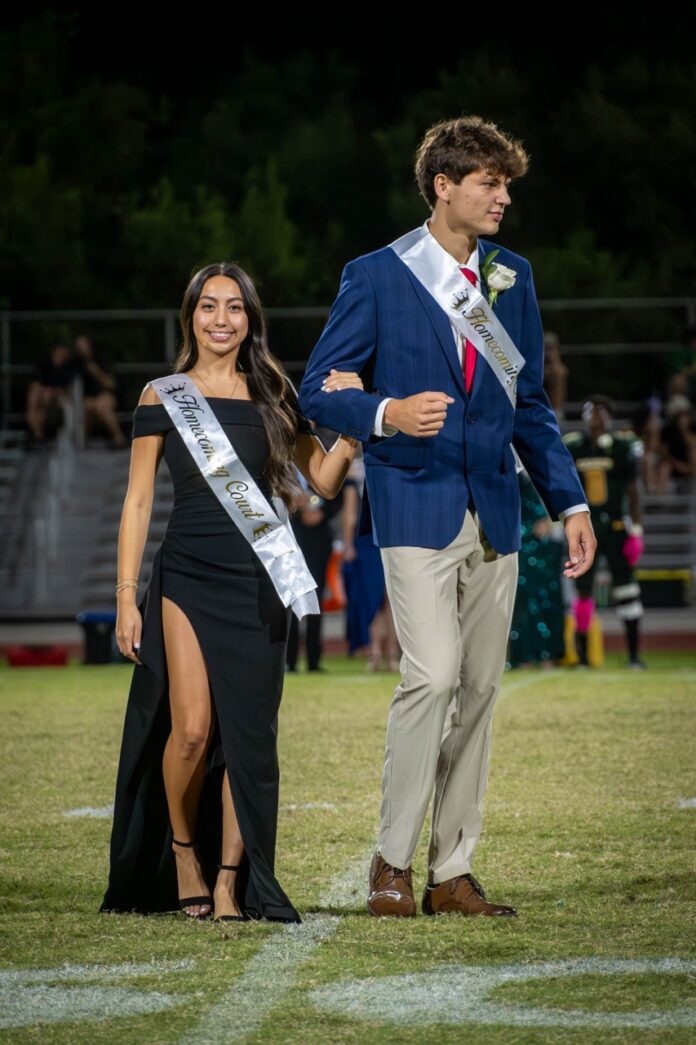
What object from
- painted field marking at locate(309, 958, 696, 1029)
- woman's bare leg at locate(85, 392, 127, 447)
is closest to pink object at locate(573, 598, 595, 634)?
woman's bare leg at locate(85, 392, 127, 447)

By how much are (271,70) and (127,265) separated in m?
4.13

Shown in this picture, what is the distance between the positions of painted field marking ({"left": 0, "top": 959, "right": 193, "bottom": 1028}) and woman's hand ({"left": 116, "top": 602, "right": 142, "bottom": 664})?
90 cm

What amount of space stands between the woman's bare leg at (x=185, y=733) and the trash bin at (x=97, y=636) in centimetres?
1061

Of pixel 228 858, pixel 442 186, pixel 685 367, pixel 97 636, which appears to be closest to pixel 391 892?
pixel 228 858

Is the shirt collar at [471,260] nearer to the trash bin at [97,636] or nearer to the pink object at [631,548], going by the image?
the pink object at [631,548]

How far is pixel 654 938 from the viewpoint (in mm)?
4328

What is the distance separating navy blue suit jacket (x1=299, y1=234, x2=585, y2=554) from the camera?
15.1 feet

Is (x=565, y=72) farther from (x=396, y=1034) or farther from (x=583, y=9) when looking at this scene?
(x=396, y=1034)

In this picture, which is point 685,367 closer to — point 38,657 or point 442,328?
point 38,657

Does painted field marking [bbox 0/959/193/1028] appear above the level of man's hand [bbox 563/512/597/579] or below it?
below

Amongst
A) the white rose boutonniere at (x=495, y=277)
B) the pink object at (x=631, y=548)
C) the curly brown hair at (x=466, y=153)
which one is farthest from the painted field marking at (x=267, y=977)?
the pink object at (x=631, y=548)

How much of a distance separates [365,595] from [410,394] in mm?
9731

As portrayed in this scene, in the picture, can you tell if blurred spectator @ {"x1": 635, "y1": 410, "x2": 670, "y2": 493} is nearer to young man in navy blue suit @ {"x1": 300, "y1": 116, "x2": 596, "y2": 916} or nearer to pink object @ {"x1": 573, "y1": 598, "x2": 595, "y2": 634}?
pink object @ {"x1": 573, "y1": 598, "x2": 595, "y2": 634}

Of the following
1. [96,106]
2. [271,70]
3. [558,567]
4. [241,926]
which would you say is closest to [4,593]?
[558,567]
